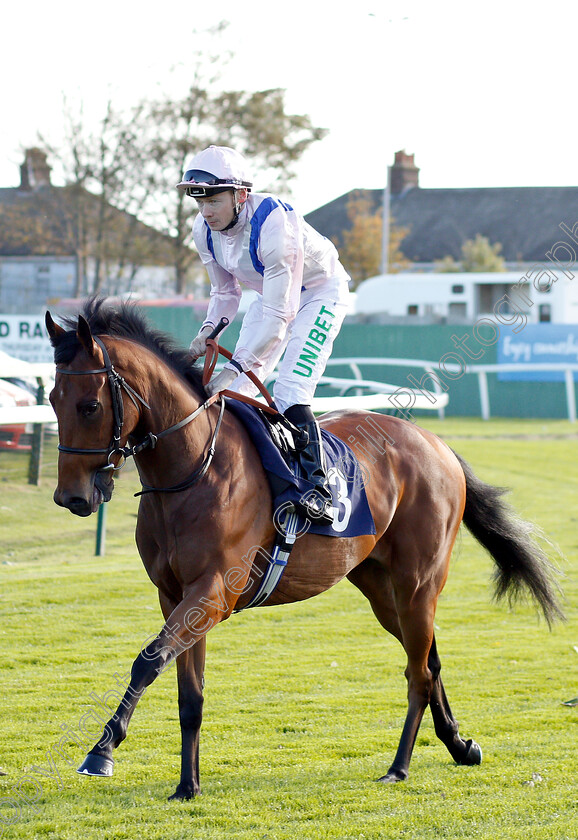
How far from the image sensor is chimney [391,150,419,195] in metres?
44.9

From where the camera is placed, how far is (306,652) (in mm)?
5824

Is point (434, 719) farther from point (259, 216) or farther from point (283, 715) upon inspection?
point (259, 216)

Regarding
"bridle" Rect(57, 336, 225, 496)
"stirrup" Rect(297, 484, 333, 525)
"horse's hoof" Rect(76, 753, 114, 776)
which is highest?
"bridle" Rect(57, 336, 225, 496)

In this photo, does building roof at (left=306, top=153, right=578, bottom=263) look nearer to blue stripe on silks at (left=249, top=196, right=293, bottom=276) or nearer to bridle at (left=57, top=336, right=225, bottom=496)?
blue stripe on silks at (left=249, top=196, right=293, bottom=276)

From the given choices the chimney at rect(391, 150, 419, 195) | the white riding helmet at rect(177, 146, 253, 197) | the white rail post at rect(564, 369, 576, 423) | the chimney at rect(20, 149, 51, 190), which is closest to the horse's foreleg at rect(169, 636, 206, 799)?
the white riding helmet at rect(177, 146, 253, 197)

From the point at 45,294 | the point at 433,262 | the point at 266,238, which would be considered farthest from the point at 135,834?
the point at 433,262

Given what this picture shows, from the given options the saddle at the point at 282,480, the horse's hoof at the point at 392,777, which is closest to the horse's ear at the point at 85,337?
the saddle at the point at 282,480

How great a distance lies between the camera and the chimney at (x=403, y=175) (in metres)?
44.9

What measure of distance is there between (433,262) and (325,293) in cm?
3675

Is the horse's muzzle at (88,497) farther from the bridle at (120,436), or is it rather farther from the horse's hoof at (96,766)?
the horse's hoof at (96,766)

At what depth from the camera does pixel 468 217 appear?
138 ft

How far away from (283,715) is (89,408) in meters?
2.17

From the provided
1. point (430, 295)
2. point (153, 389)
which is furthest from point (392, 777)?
point (430, 295)

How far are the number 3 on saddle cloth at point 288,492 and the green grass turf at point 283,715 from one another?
0.78 metres
